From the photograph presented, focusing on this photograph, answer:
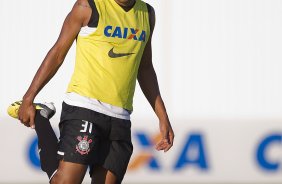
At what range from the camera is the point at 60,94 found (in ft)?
38.6

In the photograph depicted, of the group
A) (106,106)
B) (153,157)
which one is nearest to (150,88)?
(106,106)

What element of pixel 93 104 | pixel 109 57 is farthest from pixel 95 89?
pixel 109 57

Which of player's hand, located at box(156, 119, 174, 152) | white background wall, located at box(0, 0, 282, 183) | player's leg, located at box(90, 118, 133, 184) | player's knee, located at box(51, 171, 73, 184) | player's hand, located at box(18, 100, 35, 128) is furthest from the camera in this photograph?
white background wall, located at box(0, 0, 282, 183)

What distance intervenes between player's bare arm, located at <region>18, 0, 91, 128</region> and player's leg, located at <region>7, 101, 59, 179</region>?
0.27ft

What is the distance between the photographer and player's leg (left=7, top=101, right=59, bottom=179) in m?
5.75

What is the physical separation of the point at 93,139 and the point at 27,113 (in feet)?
1.42

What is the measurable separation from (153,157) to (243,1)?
232cm

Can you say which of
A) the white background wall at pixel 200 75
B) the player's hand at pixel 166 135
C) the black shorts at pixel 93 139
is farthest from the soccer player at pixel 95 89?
the white background wall at pixel 200 75

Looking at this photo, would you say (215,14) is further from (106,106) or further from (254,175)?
(106,106)

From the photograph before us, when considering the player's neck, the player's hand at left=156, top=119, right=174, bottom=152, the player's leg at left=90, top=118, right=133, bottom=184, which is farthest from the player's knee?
the player's neck

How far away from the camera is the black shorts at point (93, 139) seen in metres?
5.64

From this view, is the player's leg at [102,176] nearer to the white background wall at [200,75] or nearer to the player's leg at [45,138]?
the player's leg at [45,138]

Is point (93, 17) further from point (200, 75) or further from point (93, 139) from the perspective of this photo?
point (200, 75)

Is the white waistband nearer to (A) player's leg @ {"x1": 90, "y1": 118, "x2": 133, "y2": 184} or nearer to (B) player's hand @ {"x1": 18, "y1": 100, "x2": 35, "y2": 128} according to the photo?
(A) player's leg @ {"x1": 90, "y1": 118, "x2": 133, "y2": 184}
